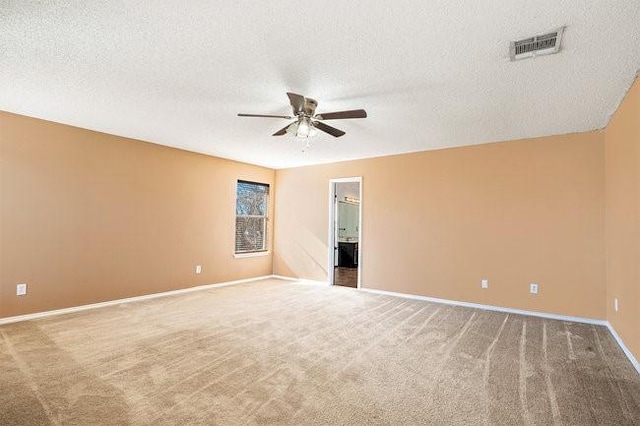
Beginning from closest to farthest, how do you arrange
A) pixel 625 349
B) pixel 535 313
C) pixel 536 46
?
pixel 536 46 < pixel 625 349 < pixel 535 313

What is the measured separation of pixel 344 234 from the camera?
9500mm

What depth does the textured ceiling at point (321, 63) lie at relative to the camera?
6.40 feet

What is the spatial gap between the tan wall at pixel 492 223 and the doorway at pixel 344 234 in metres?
0.17

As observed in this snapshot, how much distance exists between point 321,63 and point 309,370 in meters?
2.49

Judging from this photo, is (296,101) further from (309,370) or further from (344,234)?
(344,234)

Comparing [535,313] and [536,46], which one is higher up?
[536,46]

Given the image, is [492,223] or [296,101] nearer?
[296,101]

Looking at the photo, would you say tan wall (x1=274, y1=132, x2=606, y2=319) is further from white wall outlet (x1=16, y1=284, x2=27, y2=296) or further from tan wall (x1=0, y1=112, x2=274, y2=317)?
white wall outlet (x1=16, y1=284, x2=27, y2=296)

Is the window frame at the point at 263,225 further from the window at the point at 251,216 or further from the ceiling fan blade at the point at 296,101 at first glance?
the ceiling fan blade at the point at 296,101

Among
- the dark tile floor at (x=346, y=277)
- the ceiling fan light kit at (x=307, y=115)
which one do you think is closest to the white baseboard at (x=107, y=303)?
the dark tile floor at (x=346, y=277)

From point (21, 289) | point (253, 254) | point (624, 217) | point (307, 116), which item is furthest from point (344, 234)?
point (21, 289)

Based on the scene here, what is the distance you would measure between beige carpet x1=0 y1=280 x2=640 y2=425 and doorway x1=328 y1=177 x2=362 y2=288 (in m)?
2.37

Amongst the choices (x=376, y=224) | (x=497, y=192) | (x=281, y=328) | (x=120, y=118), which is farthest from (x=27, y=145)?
(x=497, y=192)

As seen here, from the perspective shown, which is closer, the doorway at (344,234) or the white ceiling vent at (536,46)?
the white ceiling vent at (536,46)
